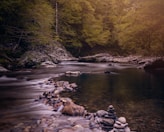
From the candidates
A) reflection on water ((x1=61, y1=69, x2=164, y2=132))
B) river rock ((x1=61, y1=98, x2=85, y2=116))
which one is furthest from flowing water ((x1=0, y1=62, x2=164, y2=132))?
river rock ((x1=61, y1=98, x2=85, y2=116))

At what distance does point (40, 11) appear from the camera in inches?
1731

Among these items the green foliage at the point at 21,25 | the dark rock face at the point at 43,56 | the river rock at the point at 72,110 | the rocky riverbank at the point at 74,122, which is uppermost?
the green foliage at the point at 21,25

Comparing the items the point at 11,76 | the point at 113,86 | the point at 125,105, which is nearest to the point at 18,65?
the point at 11,76

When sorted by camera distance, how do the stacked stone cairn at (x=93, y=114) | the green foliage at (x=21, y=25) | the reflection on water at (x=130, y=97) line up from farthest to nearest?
the green foliage at (x=21, y=25)
the reflection on water at (x=130, y=97)
the stacked stone cairn at (x=93, y=114)

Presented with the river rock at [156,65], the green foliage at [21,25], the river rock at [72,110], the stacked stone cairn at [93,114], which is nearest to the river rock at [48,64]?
the green foliage at [21,25]

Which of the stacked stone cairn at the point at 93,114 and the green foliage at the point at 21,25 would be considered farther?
the green foliage at the point at 21,25

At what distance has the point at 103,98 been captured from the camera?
20031 mm

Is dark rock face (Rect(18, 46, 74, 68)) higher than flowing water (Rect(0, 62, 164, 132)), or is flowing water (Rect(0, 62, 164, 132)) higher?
dark rock face (Rect(18, 46, 74, 68))

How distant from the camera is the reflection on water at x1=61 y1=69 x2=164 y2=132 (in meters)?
15.1

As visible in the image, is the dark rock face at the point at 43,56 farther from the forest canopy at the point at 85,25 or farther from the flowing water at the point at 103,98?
the flowing water at the point at 103,98

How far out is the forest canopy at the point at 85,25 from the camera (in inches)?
1558

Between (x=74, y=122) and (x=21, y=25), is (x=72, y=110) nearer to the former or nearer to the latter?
(x=74, y=122)

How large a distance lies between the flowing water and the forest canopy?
1266 centimetres

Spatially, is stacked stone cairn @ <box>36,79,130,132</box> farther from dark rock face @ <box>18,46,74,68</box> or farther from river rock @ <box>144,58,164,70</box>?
river rock @ <box>144,58,164,70</box>
